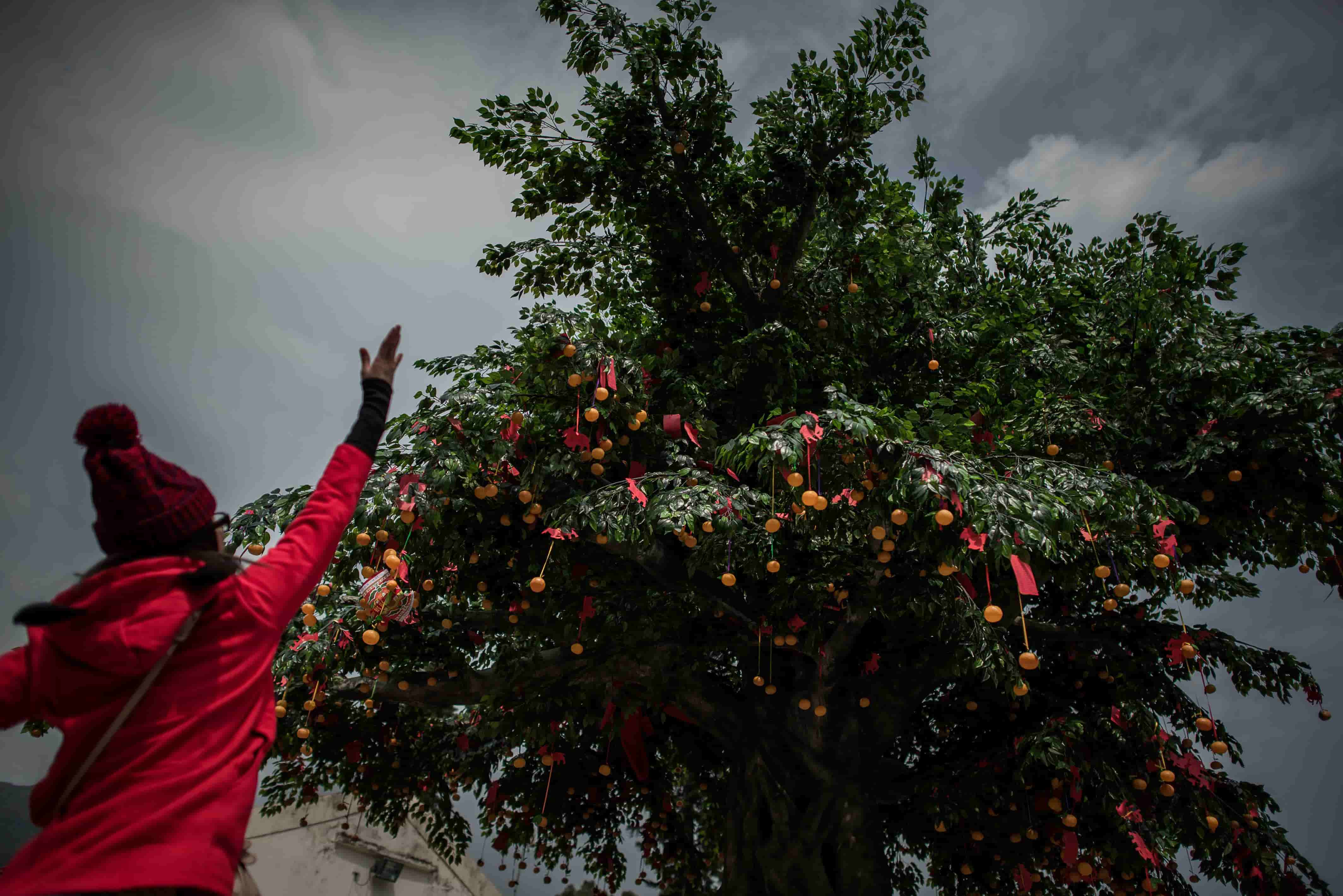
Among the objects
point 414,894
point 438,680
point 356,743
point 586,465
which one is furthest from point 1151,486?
point 414,894

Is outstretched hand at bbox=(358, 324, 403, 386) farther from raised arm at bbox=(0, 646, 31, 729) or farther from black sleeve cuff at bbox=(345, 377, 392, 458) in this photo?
raised arm at bbox=(0, 646, 31, 729)

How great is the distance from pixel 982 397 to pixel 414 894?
620 inches

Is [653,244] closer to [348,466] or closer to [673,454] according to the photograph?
[673,454]

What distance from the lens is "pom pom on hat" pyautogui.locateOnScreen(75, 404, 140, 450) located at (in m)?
1.44

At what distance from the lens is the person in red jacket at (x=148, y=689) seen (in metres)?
1.27

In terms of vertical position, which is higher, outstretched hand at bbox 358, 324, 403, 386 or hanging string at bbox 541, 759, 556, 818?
hanging string at bbox 541, 759, 556, 818

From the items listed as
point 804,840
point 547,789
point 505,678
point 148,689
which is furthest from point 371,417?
point 547,789

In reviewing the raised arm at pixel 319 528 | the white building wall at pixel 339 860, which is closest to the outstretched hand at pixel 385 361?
the raised arm at pixel 319 528

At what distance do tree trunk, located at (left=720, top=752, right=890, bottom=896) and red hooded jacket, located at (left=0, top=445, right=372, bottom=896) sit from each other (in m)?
6.21

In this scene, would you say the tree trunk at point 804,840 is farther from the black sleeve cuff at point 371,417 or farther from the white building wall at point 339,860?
the white building wall at point 339,860

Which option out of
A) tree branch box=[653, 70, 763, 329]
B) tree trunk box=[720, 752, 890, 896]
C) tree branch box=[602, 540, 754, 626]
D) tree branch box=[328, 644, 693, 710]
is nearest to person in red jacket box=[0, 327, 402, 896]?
tree branch box=[602, 540, 754, 626]

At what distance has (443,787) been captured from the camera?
32.6 ft

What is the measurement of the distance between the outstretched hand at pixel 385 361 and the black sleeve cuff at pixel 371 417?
1 cm

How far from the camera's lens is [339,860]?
46.4ft
